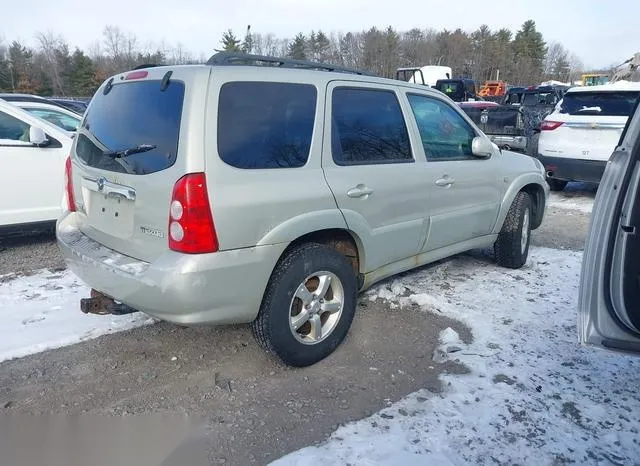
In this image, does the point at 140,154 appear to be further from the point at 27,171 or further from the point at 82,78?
the point at 82,78

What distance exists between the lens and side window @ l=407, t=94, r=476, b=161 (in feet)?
13.2

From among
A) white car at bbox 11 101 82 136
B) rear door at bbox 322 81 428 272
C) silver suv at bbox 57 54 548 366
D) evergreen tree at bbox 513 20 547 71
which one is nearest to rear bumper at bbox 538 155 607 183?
silver suv at bbox 57 54 548 366

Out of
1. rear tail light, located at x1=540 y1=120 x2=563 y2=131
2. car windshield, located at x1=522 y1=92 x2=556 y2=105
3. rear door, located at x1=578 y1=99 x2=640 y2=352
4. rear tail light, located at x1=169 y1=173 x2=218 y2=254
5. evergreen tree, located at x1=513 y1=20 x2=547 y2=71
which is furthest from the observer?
evergreen tree, located at x1=513 y1=20 x2=547 y2=71

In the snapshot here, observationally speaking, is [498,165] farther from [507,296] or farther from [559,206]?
[559,206]

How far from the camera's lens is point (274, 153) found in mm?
2943

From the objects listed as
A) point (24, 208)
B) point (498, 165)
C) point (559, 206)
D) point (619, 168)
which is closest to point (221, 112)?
point (619, 168)

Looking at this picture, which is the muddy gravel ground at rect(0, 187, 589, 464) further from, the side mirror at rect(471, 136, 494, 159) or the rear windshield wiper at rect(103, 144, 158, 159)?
the side mirror at rect(471, 136, 494, 159)

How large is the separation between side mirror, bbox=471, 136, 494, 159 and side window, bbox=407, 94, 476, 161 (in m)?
0.07

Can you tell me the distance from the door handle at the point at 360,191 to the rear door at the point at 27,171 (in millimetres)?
3818

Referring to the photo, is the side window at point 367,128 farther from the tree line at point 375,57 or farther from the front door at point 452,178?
the tree line at point 375,57

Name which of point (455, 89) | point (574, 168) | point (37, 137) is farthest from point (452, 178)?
point (455, 89)

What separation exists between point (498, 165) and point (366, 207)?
1934 millimetres

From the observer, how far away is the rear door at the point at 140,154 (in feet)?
8.77

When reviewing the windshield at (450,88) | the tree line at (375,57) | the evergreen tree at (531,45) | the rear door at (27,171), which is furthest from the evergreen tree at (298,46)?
the rear door at (27,171)
